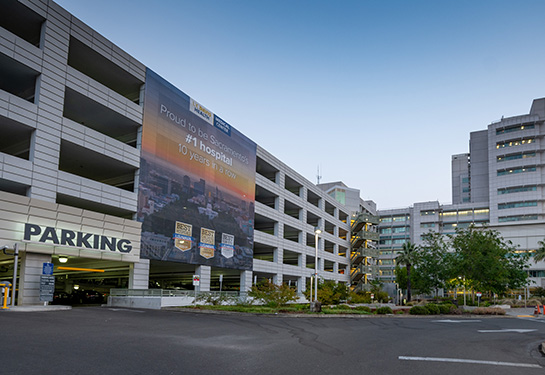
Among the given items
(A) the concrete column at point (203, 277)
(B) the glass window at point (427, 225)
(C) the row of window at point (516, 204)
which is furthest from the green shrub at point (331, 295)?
(B) the glass window at point (427, 225)

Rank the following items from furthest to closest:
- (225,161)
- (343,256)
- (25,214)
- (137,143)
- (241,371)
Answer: (343,256), (225,161), (137,143), (25,214), (241,371)

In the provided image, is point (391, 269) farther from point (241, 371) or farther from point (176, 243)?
point (241, 371)

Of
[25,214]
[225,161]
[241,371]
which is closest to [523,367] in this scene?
[241,371]

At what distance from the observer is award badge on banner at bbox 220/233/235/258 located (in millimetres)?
49562

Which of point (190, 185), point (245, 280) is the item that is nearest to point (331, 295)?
point (245, 280)

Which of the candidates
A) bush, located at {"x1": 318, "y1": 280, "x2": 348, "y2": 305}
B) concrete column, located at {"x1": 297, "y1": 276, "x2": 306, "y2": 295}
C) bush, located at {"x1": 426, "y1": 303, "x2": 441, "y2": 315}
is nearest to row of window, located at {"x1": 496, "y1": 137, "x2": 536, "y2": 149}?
concrete column, located at {"x1": 297, "y1": 276, "x2": 306, "y2": 295}

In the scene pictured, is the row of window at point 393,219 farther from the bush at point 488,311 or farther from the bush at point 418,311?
the bush at point 418,311

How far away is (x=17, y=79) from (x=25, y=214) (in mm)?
10689

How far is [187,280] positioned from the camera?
65.4 metres

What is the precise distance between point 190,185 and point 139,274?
9930 millimetres

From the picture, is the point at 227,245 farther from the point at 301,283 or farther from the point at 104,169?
the point at 301,283

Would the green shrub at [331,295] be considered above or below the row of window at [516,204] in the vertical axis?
below

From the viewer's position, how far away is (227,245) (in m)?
50.4

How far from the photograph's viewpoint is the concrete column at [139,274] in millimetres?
38281
